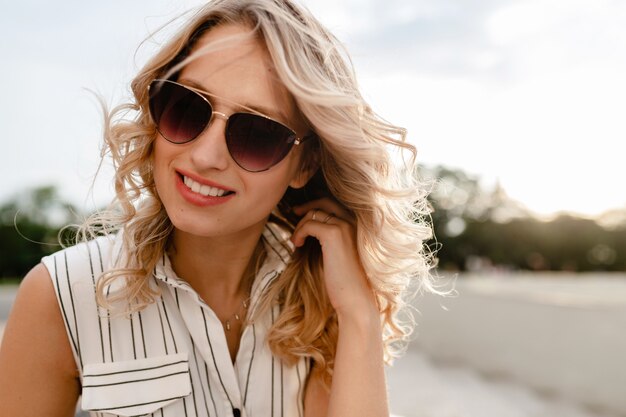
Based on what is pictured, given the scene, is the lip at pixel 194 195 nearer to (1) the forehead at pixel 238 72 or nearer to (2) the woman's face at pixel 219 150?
(2) the woman's face at pixel 219 150

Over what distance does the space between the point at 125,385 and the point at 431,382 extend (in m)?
5.77

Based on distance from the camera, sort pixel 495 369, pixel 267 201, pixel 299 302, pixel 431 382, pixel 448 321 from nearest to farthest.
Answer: pixel 267 201, pixel 299 302, pixel 431 382, pixel 495 369, pixel 448 321

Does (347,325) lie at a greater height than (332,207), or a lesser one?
lesser

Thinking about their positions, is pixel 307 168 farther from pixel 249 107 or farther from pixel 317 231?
pixel 249 107

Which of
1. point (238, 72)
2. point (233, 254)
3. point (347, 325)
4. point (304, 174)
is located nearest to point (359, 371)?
point (347, 325)

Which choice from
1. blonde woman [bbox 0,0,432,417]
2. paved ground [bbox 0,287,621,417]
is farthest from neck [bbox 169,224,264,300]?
paved ground [bbox 0,287,621,417]

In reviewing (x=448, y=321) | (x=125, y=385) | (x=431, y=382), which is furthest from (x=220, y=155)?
(x=448, y=321)

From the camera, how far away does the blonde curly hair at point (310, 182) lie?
193cm

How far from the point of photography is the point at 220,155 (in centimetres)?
186

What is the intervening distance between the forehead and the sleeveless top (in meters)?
0.67

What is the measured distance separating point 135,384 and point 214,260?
513 mm

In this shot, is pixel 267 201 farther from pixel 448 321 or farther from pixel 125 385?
pixel 448 321

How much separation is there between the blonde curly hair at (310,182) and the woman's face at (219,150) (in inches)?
2.2

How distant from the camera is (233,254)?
7.47 feet
